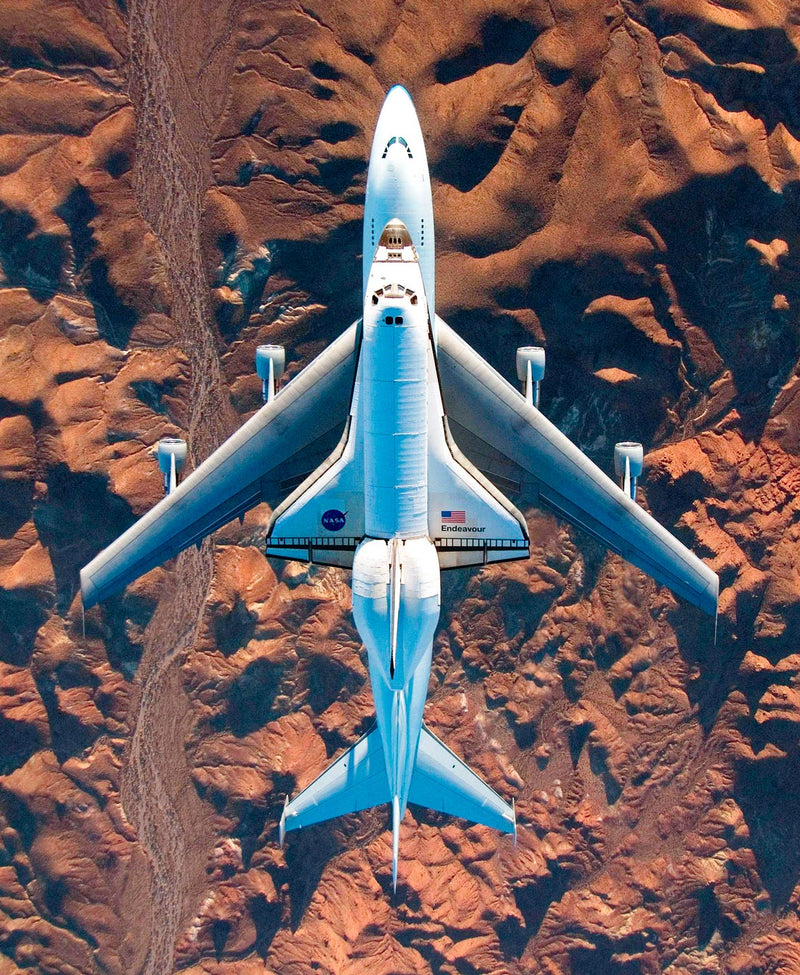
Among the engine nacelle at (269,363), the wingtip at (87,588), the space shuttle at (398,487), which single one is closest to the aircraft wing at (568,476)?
the space shuttle at (398,487)

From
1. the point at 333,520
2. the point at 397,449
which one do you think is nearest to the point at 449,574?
the point at 333,520

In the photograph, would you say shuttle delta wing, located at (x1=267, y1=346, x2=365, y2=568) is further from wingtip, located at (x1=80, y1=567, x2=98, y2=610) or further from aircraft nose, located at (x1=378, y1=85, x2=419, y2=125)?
aircraft nose, located at (x1=378, y1=85, x2=419, y2=125)

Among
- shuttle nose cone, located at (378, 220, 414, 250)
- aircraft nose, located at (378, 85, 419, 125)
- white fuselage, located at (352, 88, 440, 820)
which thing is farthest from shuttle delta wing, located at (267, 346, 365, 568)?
aircraft nose, located at (378, 85, 419, 125)

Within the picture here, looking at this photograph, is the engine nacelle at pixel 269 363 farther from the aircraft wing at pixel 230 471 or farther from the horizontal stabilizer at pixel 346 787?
the horizontal stabilizer at pixel 346 787

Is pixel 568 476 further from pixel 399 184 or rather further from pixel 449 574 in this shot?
pixel 399 184

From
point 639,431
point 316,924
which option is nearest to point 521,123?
point 639,431

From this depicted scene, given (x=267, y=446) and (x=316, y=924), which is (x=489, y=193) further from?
(x=316, y=924)
